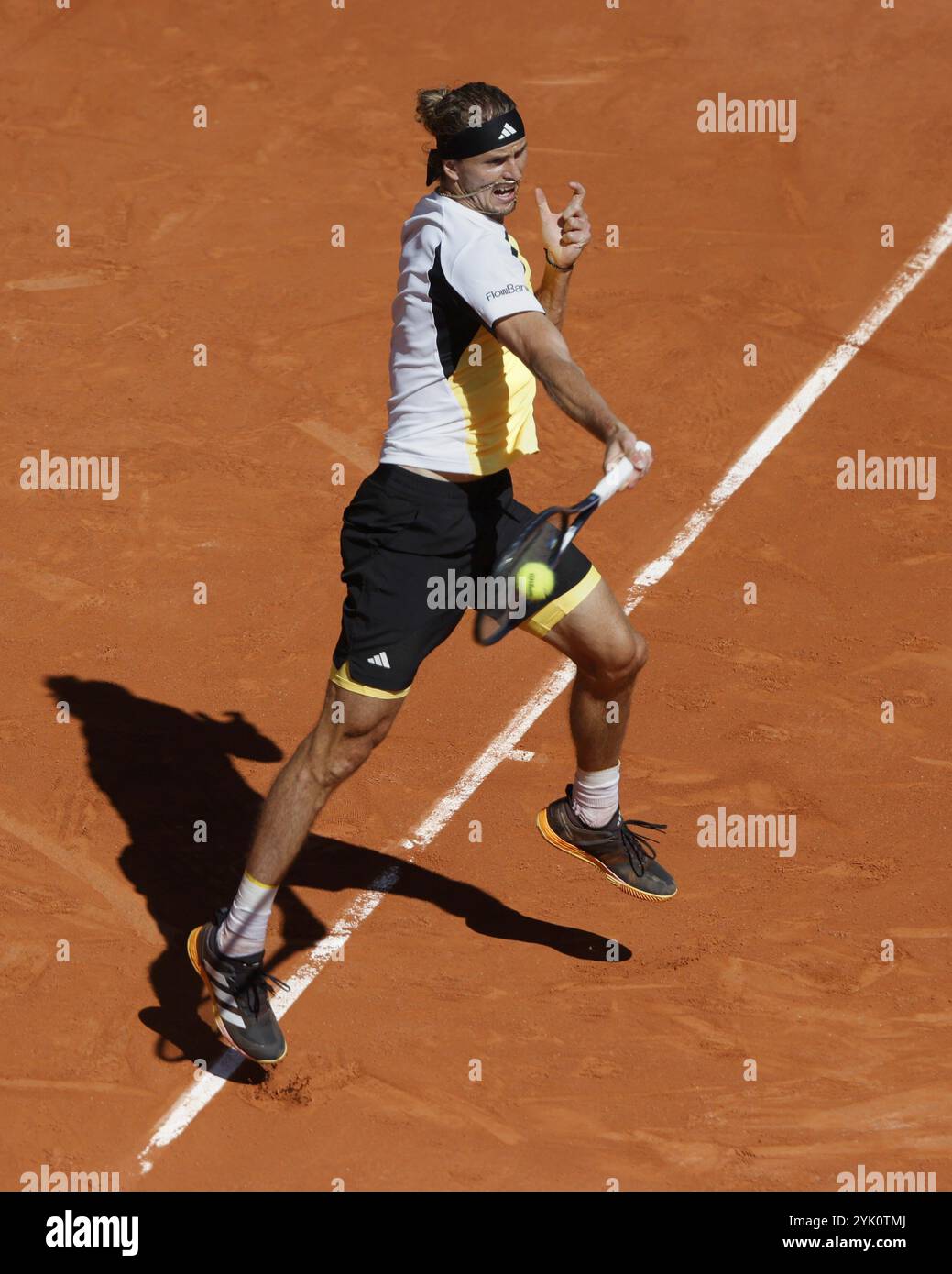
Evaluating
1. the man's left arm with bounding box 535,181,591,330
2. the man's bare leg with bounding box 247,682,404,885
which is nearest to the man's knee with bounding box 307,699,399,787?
the man's bare leg with bounding box 247,682,404,885

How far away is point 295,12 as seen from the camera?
1471 cm

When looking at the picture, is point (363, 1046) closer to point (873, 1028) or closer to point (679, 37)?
point (873, 1028)

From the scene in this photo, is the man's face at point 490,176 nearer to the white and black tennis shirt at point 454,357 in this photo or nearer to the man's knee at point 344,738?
the white and black tennis shirt at point 454,357

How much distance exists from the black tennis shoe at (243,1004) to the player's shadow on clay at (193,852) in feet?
0.79

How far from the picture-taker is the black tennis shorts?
596 cm

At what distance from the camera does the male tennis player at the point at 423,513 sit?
589 cm

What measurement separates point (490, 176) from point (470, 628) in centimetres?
314

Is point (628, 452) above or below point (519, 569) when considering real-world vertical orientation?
above

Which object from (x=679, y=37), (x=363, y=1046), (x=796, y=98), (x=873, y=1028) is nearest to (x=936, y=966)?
(x=873, y=1028)

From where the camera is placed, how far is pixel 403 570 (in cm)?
602

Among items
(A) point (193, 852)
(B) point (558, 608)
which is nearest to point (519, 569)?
(B) point (558, 608)

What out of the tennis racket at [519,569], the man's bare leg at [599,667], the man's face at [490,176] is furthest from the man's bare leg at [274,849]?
the man's face at [490,176]

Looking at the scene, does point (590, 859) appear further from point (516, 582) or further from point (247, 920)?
point (247, 920)

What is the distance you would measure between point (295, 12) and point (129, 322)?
5.03 meters
